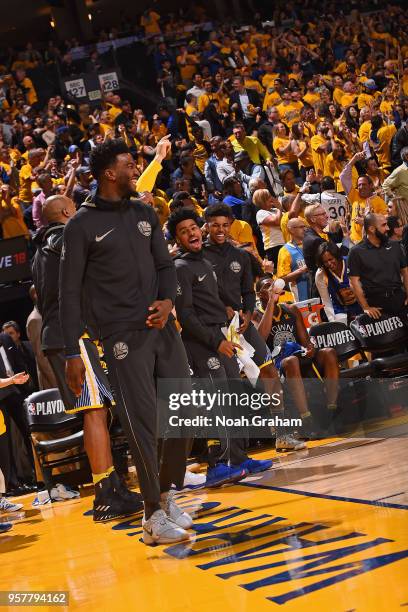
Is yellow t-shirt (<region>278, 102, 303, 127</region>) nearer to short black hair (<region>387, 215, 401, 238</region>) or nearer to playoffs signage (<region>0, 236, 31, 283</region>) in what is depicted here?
playoffs signage (<region>0, 236, 31, 283</region>)

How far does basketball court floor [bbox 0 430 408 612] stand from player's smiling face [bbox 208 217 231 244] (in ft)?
5.60

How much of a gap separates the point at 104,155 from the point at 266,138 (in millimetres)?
10376

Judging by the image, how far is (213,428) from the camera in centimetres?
629

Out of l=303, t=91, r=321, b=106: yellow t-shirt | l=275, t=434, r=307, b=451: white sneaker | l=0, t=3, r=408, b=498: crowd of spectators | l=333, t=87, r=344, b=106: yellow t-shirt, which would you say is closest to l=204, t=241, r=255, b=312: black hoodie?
l=0, t=3, r=408, b=498: crowd of spectators

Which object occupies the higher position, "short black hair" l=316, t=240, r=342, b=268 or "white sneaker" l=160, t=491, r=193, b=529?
"short black hair" l=316, t=240, r=342, b=268

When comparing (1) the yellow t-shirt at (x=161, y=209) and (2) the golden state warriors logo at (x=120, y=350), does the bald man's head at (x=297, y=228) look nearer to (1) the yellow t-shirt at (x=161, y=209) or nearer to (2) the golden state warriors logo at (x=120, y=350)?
(1) the yellow t-shirt at (x=161, y=209)

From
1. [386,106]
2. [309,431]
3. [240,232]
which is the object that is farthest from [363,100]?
[309,431]

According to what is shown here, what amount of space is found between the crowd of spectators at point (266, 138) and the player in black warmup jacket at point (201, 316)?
43cm

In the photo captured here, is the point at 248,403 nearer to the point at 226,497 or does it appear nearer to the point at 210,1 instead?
the point at 226,497

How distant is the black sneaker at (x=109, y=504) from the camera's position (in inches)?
215

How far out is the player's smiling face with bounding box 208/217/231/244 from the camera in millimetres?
6746

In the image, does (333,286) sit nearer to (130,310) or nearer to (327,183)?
(327,183)

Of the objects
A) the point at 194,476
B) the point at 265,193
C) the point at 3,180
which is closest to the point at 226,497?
the point at 194,476

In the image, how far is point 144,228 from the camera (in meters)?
4.68
